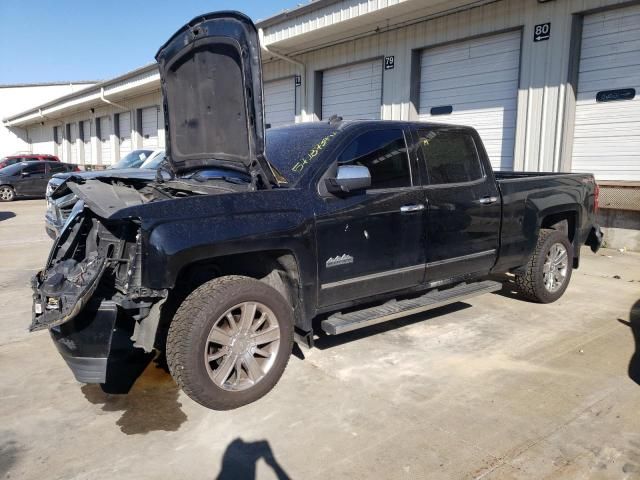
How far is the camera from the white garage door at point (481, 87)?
10500 millimetres

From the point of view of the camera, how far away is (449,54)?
37.7ft

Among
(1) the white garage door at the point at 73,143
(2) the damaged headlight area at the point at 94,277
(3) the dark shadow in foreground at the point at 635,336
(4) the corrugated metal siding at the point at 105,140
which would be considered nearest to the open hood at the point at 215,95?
(2) the damaged headlight area at the point at 94,277

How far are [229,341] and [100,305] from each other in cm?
86

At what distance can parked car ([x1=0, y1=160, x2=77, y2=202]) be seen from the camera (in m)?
20.8

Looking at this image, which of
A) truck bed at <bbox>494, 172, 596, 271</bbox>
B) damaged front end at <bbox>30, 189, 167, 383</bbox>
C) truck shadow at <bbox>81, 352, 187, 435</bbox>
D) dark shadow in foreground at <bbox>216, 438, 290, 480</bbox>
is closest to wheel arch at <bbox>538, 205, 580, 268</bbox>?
truck bed at <bbox>494, 172, 596, 271</bbox>

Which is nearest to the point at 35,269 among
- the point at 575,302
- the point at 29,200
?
the point at 575,302

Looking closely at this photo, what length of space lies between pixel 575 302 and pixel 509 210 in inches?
66.4

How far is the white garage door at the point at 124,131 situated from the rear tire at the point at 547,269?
83.0 ft

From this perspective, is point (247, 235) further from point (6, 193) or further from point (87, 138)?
point (87, 138)

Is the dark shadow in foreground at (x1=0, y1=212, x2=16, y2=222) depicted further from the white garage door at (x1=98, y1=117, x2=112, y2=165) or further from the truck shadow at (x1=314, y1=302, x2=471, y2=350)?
the white garage door at (x1=98, y1=117, x2=112, y2=165)

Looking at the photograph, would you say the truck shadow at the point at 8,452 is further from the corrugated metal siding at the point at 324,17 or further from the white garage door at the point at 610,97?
the corrugated metal siding at the point at 324,17

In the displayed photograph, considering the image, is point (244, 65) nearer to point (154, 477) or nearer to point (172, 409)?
point (172, 409)

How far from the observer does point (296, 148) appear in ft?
14.2

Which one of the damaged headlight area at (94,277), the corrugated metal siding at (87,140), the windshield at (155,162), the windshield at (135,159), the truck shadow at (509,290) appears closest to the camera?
the damaged headlight area at (94,277)
